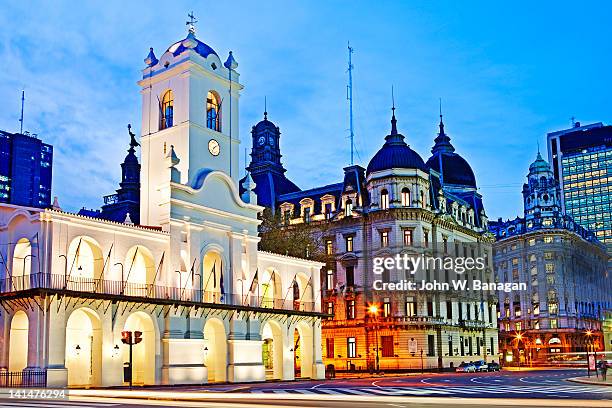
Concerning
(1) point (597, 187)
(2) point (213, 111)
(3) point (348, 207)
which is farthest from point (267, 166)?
(1) point (597, 187)

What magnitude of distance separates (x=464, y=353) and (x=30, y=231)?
5696cm

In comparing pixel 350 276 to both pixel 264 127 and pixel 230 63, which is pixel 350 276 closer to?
pixel 264 127

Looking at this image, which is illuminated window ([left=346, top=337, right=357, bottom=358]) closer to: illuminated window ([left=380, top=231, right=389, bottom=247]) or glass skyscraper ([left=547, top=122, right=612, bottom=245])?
illuminated window ([left=380, top=231, right=389, bottom=247])

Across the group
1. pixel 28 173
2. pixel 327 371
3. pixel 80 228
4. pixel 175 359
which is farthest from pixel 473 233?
pixel 28 173

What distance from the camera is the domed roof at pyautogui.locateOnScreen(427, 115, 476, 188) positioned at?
10125 cm

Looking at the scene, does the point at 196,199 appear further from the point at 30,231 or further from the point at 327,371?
the point at 327,371

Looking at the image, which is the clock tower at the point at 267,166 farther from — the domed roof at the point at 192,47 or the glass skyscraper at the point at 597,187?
Answer: the glass skyscraper at the point at 597,187

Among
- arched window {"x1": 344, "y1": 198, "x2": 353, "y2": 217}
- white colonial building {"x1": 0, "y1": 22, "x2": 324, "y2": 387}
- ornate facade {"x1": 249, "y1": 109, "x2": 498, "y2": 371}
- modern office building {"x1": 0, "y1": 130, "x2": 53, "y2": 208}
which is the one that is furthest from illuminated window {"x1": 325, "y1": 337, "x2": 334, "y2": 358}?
modern office building {"x1": 0, "y1": 130, "x2": 53, "y2": 208}

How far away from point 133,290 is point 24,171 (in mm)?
153025

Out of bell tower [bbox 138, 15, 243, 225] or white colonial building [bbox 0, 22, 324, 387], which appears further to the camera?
bell tower [bbox 138, 15, 243, 225]

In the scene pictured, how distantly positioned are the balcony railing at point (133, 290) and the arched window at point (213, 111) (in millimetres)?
11989

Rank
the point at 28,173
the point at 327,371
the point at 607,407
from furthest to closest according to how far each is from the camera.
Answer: the point at 28,173 < the point at 327,371 < the point at 607,407

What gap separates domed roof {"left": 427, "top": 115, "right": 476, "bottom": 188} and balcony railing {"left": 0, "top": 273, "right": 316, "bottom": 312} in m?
51.0

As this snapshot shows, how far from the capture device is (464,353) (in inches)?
3263
